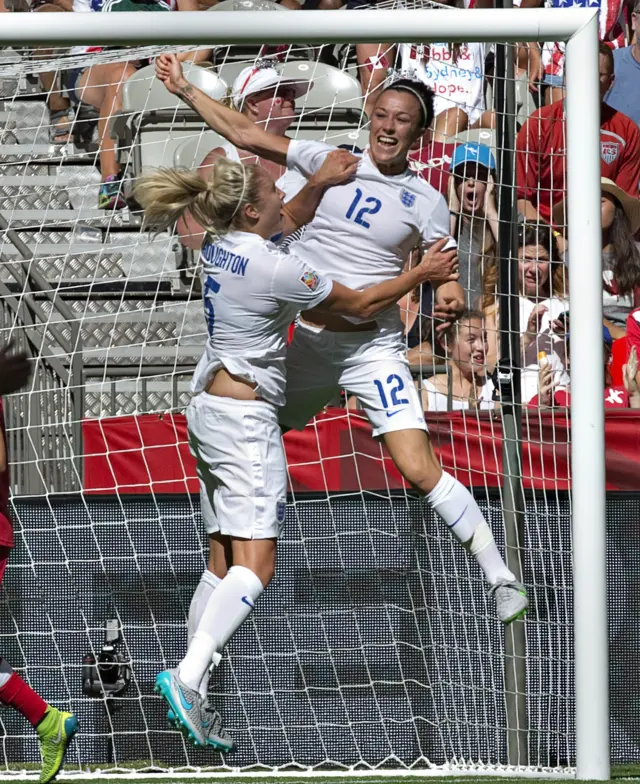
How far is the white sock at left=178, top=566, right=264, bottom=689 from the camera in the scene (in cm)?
454

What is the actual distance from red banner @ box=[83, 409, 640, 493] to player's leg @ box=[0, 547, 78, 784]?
110 centimetres

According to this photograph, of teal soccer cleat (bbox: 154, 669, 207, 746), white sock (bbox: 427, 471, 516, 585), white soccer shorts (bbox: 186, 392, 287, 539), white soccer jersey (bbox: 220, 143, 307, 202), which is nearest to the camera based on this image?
teal soccer cleat (bbox: 154, 669, 207, 746)

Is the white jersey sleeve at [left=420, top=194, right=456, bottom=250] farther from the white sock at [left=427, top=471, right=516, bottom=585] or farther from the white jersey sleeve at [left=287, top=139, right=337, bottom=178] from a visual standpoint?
the white sock at [left=427, top=471, right=516, bottom=585]

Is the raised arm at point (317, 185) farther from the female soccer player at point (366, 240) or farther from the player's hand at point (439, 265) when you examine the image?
the player's hand at point (439, 265)

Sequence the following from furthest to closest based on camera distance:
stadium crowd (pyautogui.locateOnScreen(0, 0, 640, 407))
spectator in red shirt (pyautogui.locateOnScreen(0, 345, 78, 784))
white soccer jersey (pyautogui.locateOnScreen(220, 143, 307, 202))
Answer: stadium crowd (pyautogui.locateOnScreen(0, 0, 640, 407)) → white soccer jersey (pyautogui.locateOnScreen(220, 143, 307, 202)) → spectator in red shirt (pyautogui.locateOnScreen(0, 345, 78, 784))

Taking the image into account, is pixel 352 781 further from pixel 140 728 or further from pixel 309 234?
pixel 309 234

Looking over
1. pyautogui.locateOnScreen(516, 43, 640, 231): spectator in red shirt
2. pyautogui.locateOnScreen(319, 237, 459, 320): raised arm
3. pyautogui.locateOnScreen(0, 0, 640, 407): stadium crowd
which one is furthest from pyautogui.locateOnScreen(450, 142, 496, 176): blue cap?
pyautogui.locateOnScreen(319, 237, 459, 320): raised arm

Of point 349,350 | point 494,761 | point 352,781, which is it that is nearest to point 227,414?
point 349,350

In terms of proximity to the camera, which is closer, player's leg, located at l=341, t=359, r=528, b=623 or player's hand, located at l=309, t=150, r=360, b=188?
player's leg, located at l=341, t=359, r=528, b=623

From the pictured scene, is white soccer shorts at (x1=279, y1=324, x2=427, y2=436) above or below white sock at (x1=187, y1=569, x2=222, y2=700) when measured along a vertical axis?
above

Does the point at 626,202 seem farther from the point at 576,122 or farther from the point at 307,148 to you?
the point at 307,148

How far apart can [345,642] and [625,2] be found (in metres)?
5.99

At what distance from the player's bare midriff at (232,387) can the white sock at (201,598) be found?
0.75 metres

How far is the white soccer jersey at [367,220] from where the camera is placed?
207 inches
